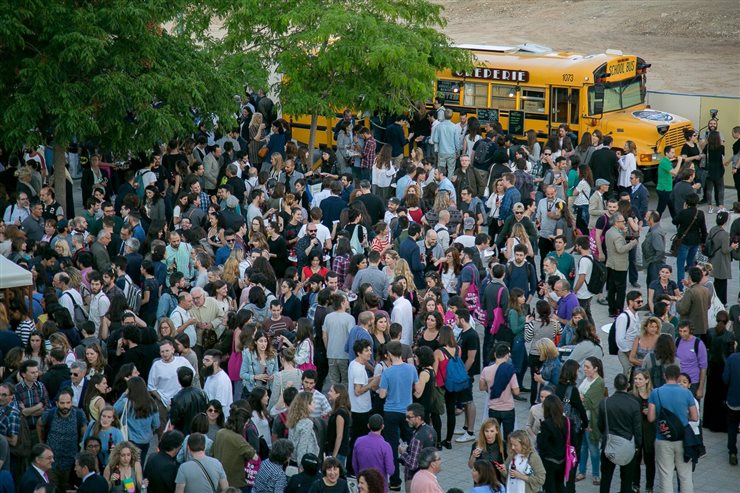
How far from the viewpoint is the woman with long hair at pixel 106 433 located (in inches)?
416

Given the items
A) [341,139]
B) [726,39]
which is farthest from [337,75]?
[726,39]

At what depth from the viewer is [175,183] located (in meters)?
19.9

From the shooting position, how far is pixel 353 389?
39.4 feet

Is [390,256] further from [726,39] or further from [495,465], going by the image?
[726,39]

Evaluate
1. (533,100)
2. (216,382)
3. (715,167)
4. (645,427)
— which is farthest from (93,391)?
(715,167)

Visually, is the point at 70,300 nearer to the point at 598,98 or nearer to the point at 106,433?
the point at 106,433

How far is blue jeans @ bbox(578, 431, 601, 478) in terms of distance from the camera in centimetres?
1211

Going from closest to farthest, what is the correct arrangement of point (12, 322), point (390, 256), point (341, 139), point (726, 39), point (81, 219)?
point (12, 322)
point (390, 256)
point (81, 219)
point (341, 139)
point (726, 39)

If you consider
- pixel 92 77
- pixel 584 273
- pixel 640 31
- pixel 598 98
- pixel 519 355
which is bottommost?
pixel 640 31

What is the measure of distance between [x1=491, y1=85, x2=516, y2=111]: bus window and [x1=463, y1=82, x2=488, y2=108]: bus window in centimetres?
19

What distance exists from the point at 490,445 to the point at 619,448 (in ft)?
5.04

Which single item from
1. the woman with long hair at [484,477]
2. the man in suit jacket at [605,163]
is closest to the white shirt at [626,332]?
the woman with long hair at [484,477]

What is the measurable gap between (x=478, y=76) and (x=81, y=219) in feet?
38.3

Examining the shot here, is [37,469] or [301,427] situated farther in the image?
[301,427]
